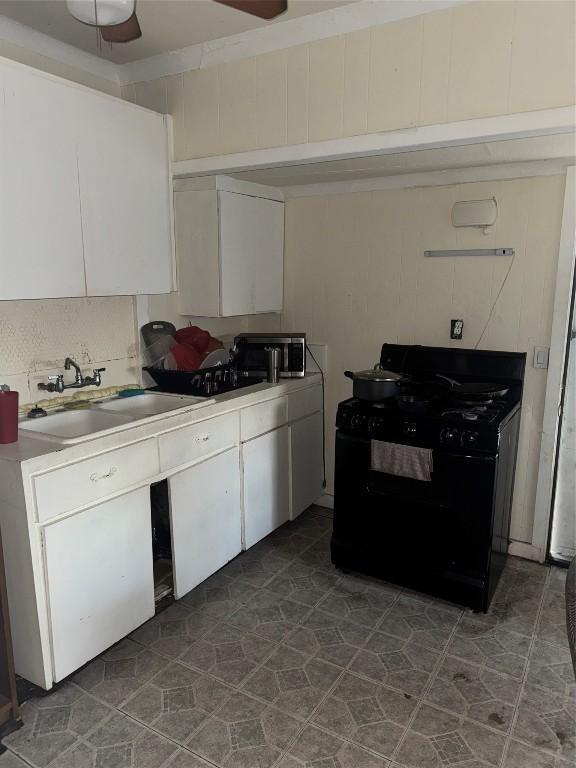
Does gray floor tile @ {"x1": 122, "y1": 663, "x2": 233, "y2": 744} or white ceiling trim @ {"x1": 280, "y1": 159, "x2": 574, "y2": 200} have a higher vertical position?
white ceiling trim @ {"x1": 280, "y1": 159, "x2": 574, "y2": 200}

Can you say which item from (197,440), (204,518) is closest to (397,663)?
(204,518)

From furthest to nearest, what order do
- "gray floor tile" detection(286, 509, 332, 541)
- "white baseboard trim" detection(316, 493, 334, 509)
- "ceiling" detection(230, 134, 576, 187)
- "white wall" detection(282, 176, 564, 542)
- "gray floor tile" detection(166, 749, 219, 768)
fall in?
1. "white baseboard trim" detection(316, 493, 334, 509)
2. "gray floor tile" detection(286, 509, 332, 541)
3. "white wall" detection(282, 176, 564, 542)
4. "ceiling" detection(230, 134, 576, 187)
5. "gray floor tile" detection(166, 749, 219, 768)

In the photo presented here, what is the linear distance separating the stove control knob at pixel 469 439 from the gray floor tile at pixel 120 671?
1494mm

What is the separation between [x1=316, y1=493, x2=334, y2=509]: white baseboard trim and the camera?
11.7 feet

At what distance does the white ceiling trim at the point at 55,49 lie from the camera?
7.33ft

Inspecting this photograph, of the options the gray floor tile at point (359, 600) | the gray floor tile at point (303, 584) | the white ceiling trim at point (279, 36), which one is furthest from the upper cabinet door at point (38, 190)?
the gray floor tile at point (359, 600)

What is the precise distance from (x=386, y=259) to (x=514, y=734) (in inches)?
90.4

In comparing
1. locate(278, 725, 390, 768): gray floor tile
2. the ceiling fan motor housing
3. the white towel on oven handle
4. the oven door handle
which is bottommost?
locate(278, 725, 390, 768): gray floor tile

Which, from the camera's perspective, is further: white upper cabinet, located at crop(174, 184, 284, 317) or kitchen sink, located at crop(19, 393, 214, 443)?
white upper cabinet, located at crop(174, 184, 284, 317)

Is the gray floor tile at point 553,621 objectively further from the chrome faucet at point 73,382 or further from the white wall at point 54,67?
the white wall at point 54,67

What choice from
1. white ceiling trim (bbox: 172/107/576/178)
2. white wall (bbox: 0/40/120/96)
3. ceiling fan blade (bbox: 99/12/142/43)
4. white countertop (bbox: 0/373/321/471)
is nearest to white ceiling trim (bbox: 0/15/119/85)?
white wall (bbox: 0/40/120/96)

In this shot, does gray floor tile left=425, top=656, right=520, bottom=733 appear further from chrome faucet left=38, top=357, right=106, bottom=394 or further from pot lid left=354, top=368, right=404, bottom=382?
chrome faucet left=38, top=357, right=106, bottom=394

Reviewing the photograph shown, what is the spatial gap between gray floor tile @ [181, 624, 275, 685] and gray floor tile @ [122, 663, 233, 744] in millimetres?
51

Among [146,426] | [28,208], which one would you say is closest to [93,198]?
[28,208]
